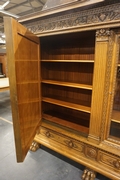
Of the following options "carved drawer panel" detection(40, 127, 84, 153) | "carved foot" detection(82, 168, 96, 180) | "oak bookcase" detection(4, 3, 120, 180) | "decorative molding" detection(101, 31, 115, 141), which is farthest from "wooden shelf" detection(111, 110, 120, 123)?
"carved foot" detection(82, 168, 96, 180)

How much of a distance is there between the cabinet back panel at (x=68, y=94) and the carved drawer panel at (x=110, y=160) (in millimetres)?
708

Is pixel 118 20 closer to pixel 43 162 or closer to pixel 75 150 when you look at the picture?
pixel 75 150

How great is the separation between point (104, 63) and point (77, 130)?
37.2 inches

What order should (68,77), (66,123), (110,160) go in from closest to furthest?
(110,160) < (66,123) < (68,77)

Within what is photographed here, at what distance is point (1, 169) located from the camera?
1684 millimetres

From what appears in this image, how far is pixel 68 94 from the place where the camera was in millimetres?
2086

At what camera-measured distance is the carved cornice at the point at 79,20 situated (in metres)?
1.06

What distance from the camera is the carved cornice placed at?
3.48 ft

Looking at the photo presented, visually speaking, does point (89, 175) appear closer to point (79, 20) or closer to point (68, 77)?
point (68, 77)

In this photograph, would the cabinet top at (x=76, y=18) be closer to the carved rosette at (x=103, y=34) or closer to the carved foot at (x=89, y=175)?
the carved rosette at (x=103, y=34)

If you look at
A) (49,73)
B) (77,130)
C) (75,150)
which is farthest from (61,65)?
(75,150)

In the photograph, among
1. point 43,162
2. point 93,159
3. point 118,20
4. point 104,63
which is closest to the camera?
point 118,20

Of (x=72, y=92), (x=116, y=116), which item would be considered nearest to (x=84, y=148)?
(x=116, y=116)

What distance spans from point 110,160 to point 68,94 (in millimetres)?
1133
